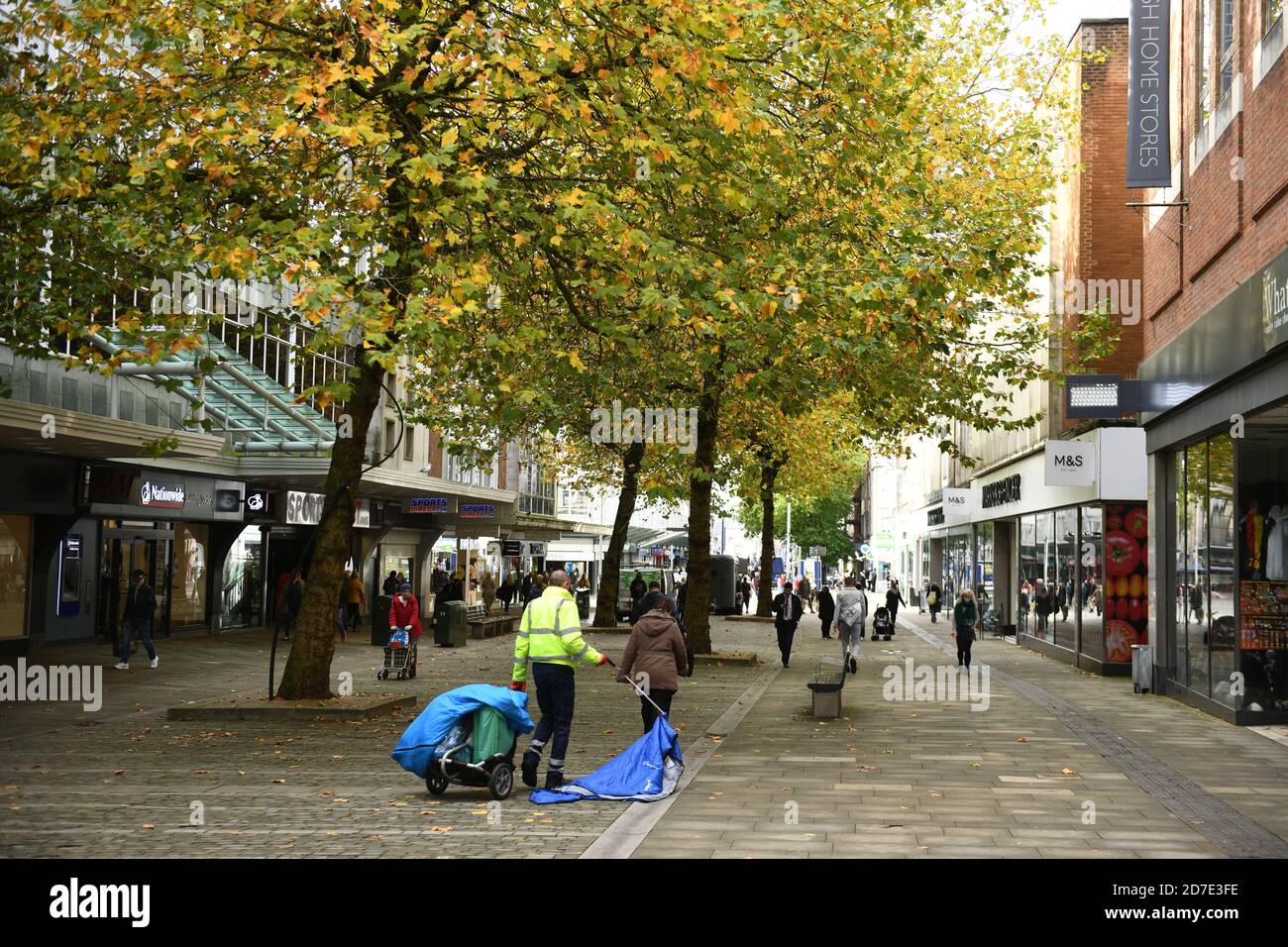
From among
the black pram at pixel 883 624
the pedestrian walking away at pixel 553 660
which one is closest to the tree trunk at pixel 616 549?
the black pram at pixel 883 624

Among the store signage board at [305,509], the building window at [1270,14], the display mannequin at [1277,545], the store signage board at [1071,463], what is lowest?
the display mannequin at [1277,545]

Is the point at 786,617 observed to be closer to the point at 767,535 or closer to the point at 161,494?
the point at 161,494

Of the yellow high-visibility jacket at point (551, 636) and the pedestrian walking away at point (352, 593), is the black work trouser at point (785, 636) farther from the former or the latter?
the yellow high-visibility jacket at point (551, 636)

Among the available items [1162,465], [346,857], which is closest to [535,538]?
[1162,465]

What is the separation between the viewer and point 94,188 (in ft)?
44.2

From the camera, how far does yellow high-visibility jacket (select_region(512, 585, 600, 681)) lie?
35.4 feet

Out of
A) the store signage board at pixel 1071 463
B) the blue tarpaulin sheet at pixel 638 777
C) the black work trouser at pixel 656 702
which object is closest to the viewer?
the blue tarpaulin sheet at pixel 638 777

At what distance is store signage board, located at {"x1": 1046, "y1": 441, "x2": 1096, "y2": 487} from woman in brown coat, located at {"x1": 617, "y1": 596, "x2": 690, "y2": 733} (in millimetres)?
15455

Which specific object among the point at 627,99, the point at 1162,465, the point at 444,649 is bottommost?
the point at 444,649

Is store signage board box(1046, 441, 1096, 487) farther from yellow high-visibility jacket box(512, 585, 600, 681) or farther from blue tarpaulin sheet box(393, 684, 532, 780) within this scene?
blue tarpaulin sheet box(393, 684, 532, 780)

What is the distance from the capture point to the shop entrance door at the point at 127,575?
90.5ft

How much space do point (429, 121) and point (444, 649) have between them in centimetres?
1816

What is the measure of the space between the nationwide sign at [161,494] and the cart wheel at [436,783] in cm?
1855

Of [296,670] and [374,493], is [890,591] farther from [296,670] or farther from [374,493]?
[296,670]
